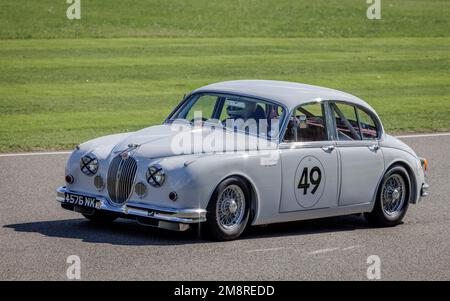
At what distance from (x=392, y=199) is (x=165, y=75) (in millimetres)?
12907

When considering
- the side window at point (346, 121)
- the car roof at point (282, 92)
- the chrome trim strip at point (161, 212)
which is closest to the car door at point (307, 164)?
the car roof at point (282, 92)

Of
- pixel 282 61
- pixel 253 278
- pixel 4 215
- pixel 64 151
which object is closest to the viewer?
pixel 253 278

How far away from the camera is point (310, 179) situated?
10977 mm

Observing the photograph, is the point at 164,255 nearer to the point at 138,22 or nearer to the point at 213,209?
the point at 213,209

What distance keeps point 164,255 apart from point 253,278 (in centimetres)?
106

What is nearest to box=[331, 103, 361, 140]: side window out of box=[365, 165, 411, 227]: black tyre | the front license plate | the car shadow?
box=[365, 165, 411, 227]: black tyre

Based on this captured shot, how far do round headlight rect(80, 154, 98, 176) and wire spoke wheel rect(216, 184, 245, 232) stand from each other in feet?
4.54

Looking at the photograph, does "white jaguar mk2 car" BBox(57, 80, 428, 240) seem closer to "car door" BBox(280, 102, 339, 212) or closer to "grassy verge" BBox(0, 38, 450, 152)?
"car door" BBox(280, 102, 339, 212)

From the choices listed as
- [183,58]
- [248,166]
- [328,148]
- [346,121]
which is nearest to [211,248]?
[248,166]

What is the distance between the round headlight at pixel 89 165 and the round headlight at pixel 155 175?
2.39 feet

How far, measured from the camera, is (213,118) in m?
11.5

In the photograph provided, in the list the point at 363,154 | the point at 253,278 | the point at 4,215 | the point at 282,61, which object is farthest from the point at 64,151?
the point at 282,61

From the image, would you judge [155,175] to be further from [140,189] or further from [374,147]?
[374,147]

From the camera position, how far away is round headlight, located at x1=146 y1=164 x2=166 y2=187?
10031 millimetres
